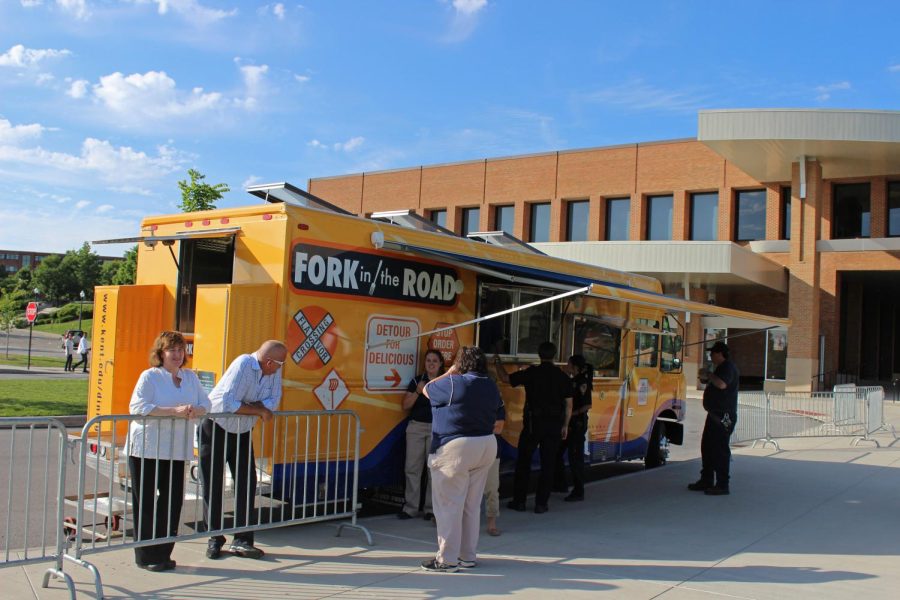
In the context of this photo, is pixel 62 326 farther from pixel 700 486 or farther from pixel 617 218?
pixel 700 486

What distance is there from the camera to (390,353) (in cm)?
725

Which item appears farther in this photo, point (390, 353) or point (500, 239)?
point (500, 239)

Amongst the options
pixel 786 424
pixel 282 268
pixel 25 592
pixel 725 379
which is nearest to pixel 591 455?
pixel 725 379

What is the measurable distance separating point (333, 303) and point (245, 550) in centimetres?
207

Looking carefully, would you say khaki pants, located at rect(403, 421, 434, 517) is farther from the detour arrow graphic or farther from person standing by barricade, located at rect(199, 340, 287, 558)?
person standing by barricade, located at rect(199, 340, 287, 558)

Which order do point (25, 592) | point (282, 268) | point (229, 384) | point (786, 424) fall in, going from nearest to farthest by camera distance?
point (25, 592)
point (229, 384)
point (282, 268)
point (786, 424)

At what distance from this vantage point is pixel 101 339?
7043mm

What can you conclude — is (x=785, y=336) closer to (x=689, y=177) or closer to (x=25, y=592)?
(x=689, y=177)

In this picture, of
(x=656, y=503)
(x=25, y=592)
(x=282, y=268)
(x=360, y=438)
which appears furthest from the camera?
(x=656, y=503)

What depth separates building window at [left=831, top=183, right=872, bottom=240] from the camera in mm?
33406

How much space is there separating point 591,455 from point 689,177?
28905 mm

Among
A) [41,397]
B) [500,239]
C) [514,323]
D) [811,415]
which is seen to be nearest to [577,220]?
[811,415]

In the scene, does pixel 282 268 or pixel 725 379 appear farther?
pixel 725 379

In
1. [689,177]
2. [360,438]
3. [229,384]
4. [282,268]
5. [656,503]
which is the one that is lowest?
[656,503]
